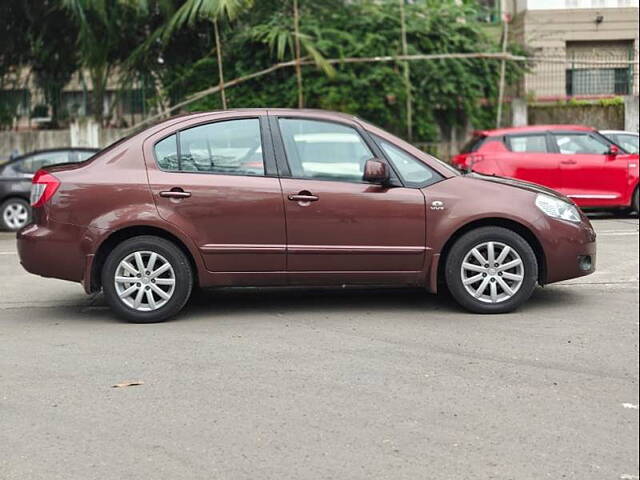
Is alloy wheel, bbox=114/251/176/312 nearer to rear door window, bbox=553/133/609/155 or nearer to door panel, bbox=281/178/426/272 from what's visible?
door panel, bbox=281/178/426/272

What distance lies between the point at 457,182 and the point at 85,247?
2.88m

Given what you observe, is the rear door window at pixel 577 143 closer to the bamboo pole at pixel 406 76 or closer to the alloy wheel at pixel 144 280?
the bamboo pole at pixel 406 76

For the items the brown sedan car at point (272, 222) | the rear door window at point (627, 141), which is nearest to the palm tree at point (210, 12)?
the rear door window at point (627, 141)

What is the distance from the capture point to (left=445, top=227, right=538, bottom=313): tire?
25.2 feet

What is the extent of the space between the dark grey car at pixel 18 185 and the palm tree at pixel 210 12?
4374mm

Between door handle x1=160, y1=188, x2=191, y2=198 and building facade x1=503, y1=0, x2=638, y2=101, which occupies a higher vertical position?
building facade x1=503, y1=0, x2=638, y2=101

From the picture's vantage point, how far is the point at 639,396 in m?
5.09

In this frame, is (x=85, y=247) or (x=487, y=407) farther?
(x=85, y=247)

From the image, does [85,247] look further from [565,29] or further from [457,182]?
[565,29]

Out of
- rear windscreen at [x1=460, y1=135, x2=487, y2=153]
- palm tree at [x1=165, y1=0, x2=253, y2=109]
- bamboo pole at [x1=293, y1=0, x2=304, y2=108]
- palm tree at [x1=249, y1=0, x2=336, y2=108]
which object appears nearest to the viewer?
rear windscreen at [x1=460, y1=135, x2=487, y2=153]

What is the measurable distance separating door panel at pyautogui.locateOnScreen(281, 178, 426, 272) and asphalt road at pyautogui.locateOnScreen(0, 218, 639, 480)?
1.49 ft

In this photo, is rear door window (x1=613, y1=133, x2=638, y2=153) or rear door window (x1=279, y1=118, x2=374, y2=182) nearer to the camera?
rear door window (x1=279, y1=118, x2=374, y2=182)

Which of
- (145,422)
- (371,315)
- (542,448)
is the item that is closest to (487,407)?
(542,448)

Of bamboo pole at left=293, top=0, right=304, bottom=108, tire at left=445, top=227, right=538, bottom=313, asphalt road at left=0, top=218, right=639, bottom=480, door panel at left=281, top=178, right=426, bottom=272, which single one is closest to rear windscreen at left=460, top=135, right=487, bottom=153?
bamboo pole at left=293, top=0, right=304, bottom=108
